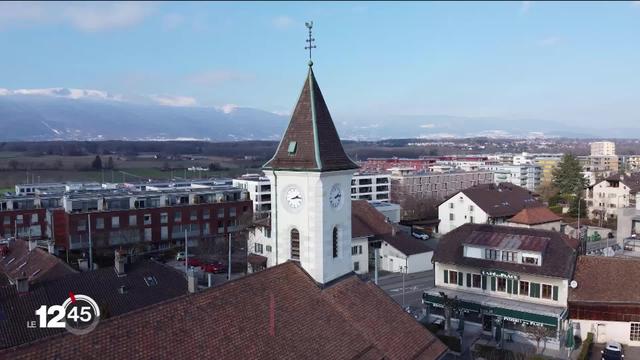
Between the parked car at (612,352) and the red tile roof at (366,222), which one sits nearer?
the parked car at (612,352)

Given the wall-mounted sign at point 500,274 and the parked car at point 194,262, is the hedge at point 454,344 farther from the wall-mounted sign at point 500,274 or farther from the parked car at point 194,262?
the parked car at point 194,262

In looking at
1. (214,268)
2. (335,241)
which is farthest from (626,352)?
(214,268)

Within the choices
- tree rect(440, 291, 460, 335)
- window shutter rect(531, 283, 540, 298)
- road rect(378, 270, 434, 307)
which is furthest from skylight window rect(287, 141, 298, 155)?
road rect(378, 270, 434, 307)

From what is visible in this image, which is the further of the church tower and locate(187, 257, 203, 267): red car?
locate(187, 257, 203, 267): red car

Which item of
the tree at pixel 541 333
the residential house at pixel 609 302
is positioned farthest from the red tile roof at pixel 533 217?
the tree at pixel 541 333

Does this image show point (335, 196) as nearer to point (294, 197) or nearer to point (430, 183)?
point (294, 197)

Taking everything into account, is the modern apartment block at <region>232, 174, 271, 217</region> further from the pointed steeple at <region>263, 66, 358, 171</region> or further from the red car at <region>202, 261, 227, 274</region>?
the pointed steeple at <region>263, 66, 358, 171</region>

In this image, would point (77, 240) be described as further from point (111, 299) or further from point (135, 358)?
point (135, 358)
